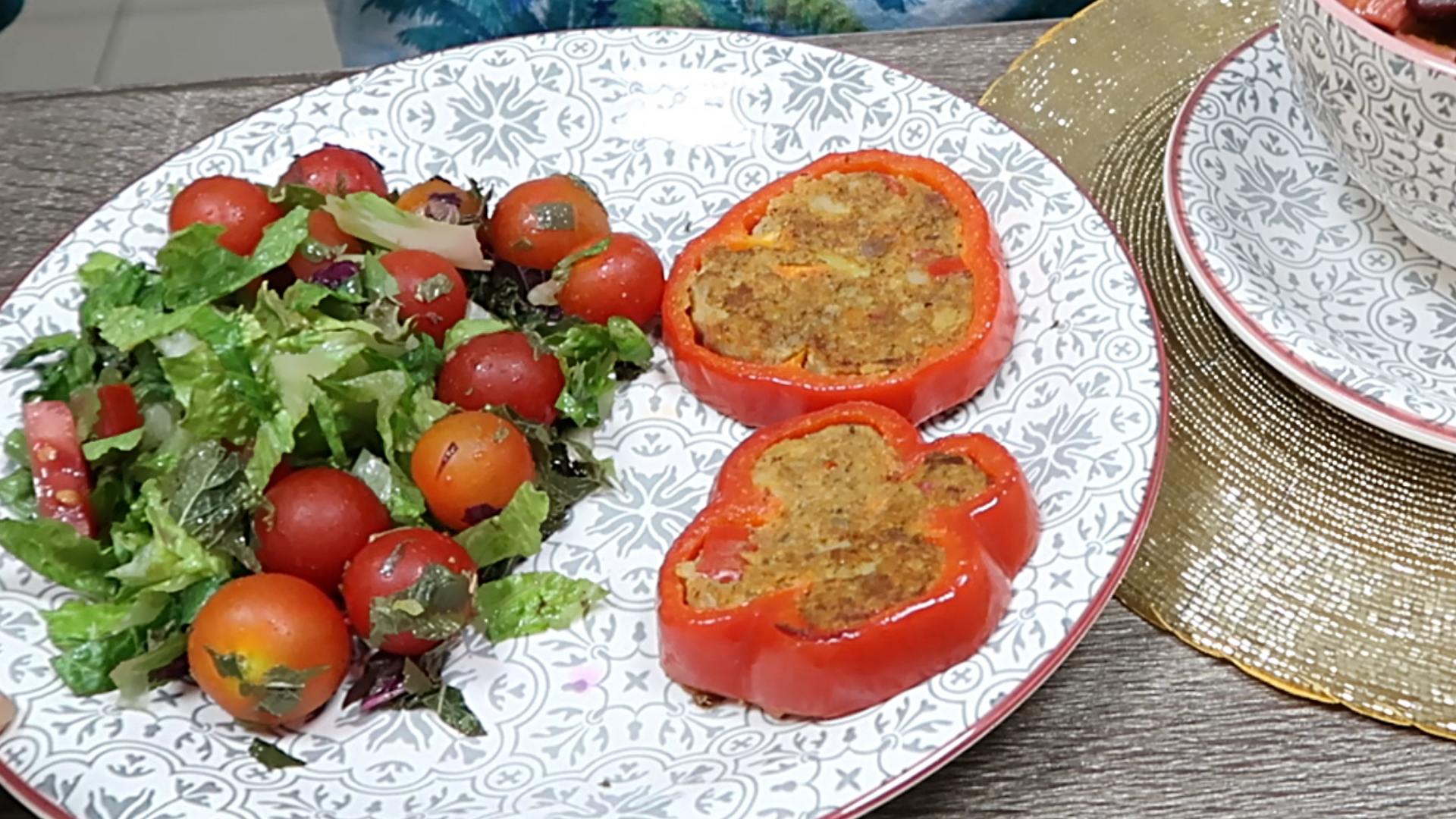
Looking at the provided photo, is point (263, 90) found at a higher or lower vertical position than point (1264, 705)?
higher

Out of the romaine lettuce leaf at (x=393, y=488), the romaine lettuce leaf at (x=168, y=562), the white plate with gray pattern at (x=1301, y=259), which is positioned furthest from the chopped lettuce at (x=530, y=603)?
the white plate with gray pattern at (x=1301, y=259)

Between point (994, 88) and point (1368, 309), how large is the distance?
542mm

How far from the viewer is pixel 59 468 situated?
123 cm

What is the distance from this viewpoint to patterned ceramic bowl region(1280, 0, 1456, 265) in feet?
3.66

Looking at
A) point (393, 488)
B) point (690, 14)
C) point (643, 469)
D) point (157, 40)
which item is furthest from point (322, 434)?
point (157, 40)

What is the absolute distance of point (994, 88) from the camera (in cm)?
167

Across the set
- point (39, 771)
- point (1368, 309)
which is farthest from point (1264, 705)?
point (39, 771)

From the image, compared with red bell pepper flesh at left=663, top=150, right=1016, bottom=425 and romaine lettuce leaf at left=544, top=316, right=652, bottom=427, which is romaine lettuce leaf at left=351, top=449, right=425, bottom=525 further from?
red bell pepper flesh at left=663, top=150, right=1016, bottom=425

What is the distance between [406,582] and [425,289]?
0.36 m

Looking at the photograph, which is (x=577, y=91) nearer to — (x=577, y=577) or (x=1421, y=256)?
(x=577, y=577)

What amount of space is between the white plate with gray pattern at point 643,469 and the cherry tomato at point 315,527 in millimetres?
131

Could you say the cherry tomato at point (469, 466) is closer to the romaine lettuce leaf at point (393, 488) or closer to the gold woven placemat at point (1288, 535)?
the romaine lettuce leaf at point (393, 488)

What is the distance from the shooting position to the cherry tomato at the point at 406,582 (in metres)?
1.13

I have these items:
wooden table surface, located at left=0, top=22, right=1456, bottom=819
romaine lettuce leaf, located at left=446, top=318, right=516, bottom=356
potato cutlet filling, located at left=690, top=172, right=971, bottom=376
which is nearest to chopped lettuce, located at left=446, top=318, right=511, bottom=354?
romaine lettuce leaf, located at left=446, top=318, right=516, bottom=356
